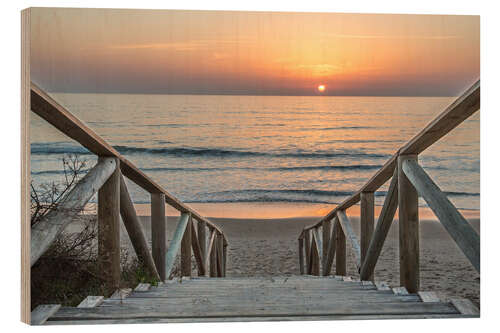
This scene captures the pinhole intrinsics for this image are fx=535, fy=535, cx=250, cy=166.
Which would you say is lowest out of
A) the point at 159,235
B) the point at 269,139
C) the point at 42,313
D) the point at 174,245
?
the point at 42,313

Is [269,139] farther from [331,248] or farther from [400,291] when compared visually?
[331,248]

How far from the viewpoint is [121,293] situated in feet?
10.9

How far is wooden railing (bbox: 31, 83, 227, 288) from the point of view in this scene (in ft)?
8.84

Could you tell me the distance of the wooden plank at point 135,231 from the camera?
3.55 m

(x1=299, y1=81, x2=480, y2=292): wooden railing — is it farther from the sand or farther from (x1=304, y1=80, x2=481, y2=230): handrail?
the sand

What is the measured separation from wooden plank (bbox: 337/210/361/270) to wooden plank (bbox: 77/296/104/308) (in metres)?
2.40

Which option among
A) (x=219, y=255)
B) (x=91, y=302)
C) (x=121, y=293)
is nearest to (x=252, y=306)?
(x=121, y=293)

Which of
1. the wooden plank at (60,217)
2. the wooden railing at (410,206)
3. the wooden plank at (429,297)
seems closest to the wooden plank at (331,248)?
the wooden railing at (410,206)

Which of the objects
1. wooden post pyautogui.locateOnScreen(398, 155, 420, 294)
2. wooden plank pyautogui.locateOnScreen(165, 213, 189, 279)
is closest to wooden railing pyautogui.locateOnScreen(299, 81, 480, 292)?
wooden post pyautogui.locateOnScreen(398, 155, 420, 294)

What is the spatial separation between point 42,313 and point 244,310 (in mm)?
1151

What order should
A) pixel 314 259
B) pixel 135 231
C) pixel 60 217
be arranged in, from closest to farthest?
pixel 60 217, pixel 135 231, pixel 314 259

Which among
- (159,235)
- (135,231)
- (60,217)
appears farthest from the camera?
(159,235)

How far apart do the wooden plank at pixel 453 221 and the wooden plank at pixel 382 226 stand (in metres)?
0.45
